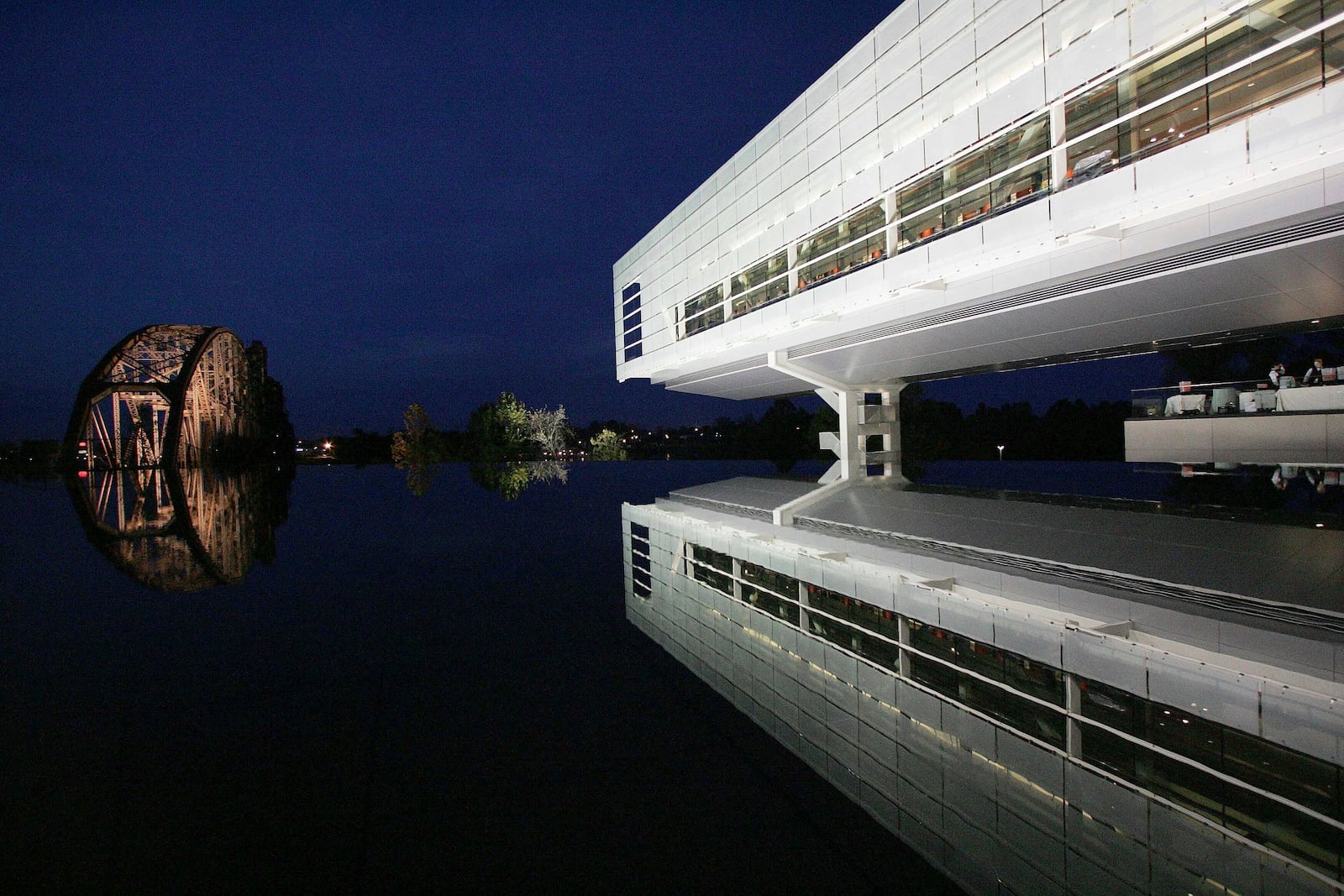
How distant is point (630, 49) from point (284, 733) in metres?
81.9

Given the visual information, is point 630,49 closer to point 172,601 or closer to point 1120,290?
point 1120,290

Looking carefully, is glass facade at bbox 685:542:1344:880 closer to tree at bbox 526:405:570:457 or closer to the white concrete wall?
the white concrete wall

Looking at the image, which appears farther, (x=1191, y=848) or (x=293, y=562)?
(x=293, y=562)

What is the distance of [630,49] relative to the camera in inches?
2825

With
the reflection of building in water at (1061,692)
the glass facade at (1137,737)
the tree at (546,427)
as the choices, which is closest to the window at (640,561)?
the reflection of building in water at (1061,692)

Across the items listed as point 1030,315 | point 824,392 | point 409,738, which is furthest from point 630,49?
point 409,738

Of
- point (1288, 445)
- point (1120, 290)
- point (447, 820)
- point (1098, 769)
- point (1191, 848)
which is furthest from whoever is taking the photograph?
point (1288, 445)

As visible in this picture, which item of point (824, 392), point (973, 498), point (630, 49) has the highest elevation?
point (630, 49)

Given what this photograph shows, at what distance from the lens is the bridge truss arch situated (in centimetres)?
3650

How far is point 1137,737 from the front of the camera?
121 inches

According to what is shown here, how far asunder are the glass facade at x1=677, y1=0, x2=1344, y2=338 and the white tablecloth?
34.8 ft

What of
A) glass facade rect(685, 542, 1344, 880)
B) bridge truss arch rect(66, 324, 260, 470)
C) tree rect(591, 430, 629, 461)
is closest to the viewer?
glass facade rect(685, 542, 1344, 880)

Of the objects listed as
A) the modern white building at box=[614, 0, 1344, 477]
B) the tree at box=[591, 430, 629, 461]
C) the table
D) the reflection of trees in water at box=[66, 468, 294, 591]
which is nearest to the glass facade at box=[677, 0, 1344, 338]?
the modern white building at box=[614, 0, 1344, 477]

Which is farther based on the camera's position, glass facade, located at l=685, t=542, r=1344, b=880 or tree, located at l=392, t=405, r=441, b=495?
tree, located at l=392, t=405, r=441, b=495
